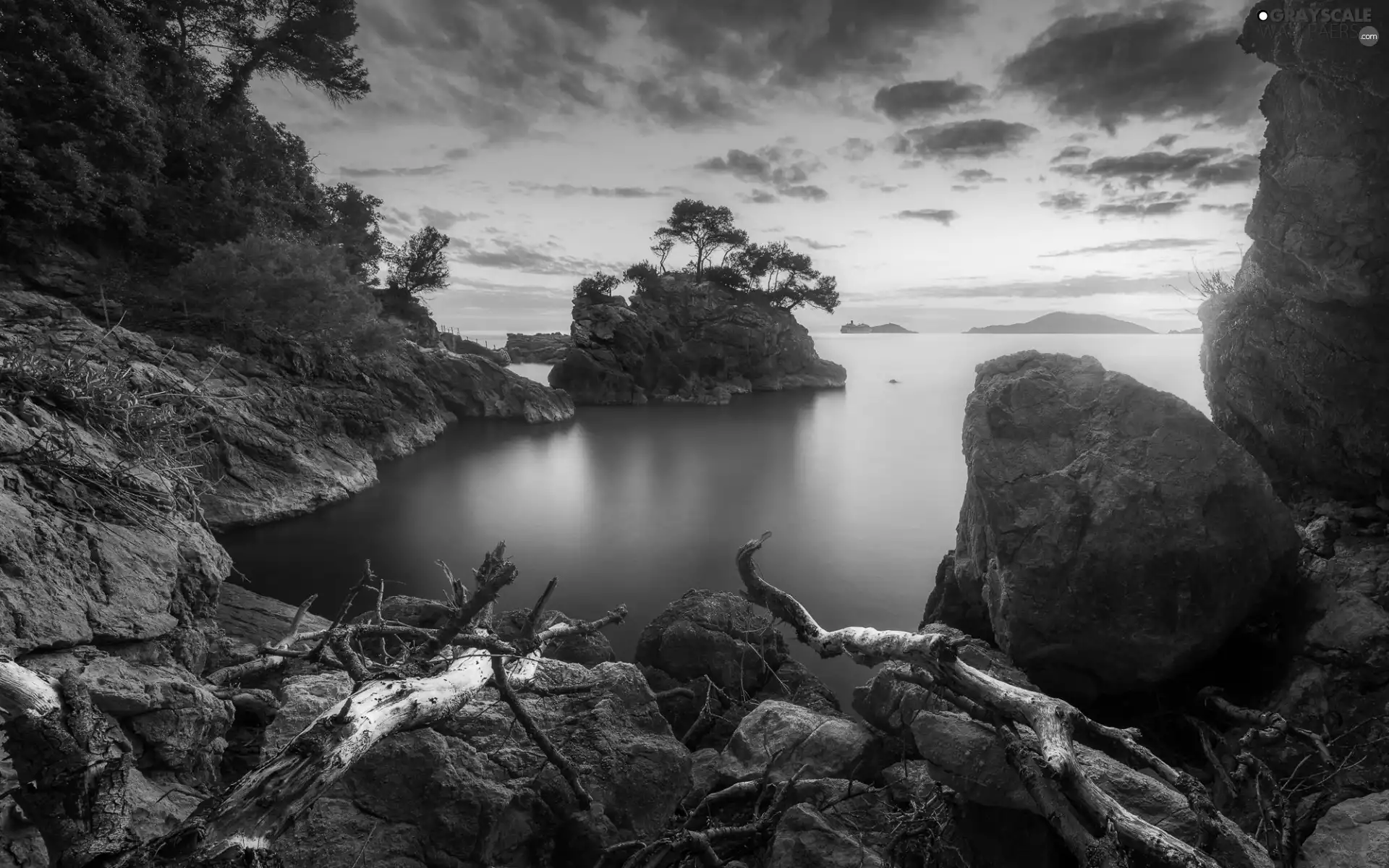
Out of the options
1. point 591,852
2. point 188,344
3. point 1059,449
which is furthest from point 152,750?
point 188,344

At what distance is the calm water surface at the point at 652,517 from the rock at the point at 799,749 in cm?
441

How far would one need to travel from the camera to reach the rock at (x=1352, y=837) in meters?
3.66

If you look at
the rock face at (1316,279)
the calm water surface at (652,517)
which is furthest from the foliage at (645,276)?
the rock face at (1316,279)

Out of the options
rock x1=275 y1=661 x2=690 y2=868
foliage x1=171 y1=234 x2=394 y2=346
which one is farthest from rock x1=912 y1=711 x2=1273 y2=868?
foliage x1=171 y1=234 x2=394 y2=346

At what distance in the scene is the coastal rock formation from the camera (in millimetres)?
14234

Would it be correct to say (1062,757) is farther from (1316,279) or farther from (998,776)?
(1316,279)

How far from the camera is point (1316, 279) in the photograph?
708 cm

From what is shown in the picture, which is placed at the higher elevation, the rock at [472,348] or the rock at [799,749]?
the rock at [472,348]

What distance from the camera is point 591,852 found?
3.87 metres

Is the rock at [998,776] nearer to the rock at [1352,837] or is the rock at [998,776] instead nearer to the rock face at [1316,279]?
the rock at [1352,837]

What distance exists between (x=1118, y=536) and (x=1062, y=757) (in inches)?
171

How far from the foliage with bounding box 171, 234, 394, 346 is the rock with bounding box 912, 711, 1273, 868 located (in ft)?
73.1

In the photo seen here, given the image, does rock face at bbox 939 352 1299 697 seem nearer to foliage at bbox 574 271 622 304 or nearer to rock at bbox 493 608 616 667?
rock at bbox 493 608 616 667

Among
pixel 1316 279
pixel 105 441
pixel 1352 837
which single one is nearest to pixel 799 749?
pixel 1352 837
